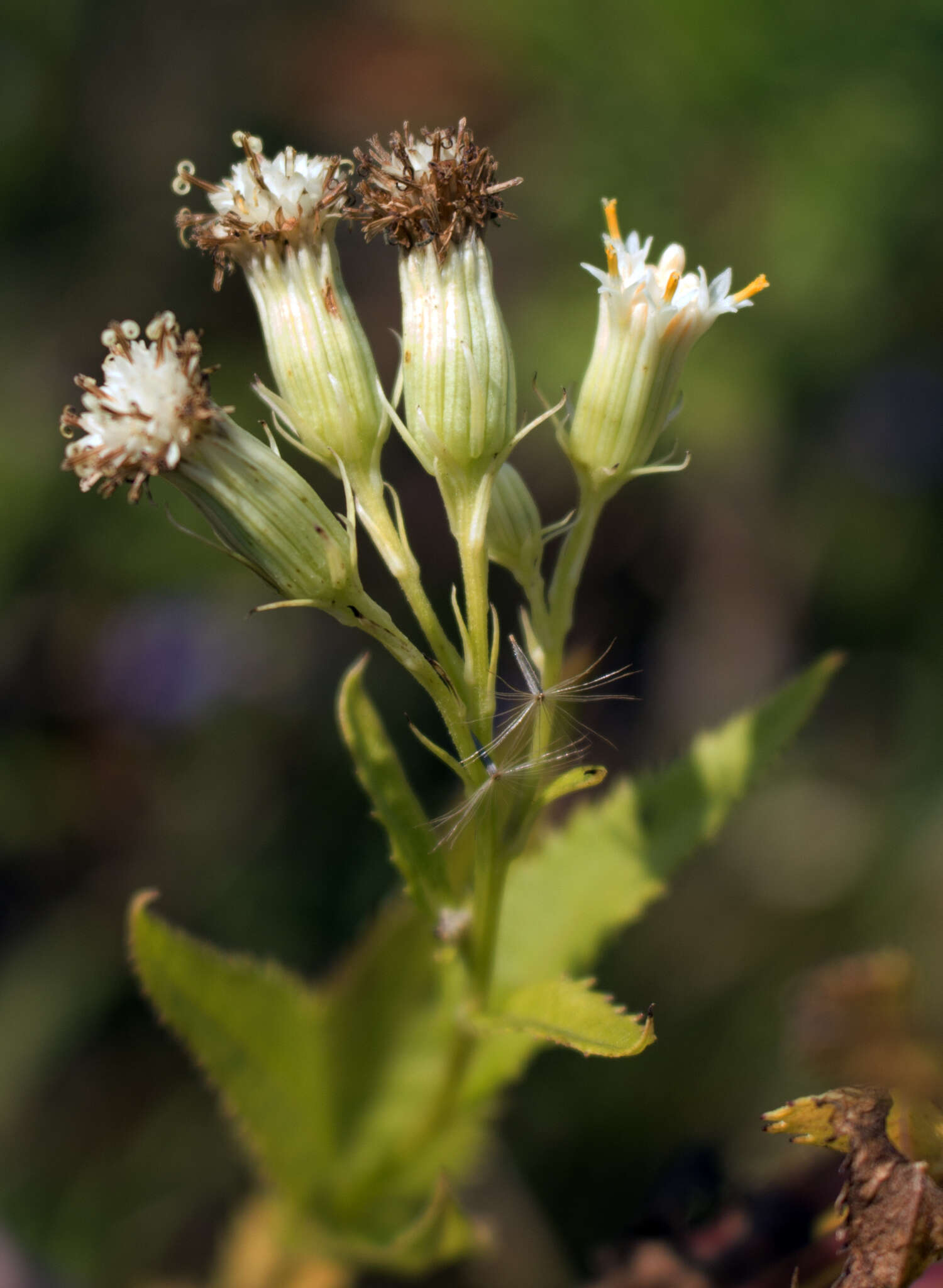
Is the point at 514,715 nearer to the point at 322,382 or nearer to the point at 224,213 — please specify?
the point at 322,382

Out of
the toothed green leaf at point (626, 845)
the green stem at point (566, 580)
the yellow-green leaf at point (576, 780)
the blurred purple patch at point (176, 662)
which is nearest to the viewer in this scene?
the yellow-green leaf at point (576, 780)

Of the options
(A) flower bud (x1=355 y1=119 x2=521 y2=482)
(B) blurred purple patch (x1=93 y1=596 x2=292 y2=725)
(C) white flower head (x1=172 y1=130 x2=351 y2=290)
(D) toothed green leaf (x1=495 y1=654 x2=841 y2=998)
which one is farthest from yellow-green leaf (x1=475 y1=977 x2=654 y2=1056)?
(B) blurred purple patch (x1=93 y1=596 x2=292 y2=725)

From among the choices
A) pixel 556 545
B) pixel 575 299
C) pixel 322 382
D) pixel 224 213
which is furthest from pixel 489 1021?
pixel 575 299

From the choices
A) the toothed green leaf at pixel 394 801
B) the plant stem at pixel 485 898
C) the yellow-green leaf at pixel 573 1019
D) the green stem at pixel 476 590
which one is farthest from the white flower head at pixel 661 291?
the yellow-green leaf at pixel 573 1019

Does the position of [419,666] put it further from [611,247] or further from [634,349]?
[611,247]

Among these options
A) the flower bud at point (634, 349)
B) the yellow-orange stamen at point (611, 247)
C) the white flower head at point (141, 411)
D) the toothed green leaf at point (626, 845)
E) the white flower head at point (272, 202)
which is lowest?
the toothed green leaf at point (626, 845)

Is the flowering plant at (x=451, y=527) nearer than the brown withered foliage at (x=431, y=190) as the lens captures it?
Yes

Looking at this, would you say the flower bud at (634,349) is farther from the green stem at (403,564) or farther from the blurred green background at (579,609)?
the blurred green background at (579,609)

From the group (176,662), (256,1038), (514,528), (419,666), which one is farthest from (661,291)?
(176,662)
